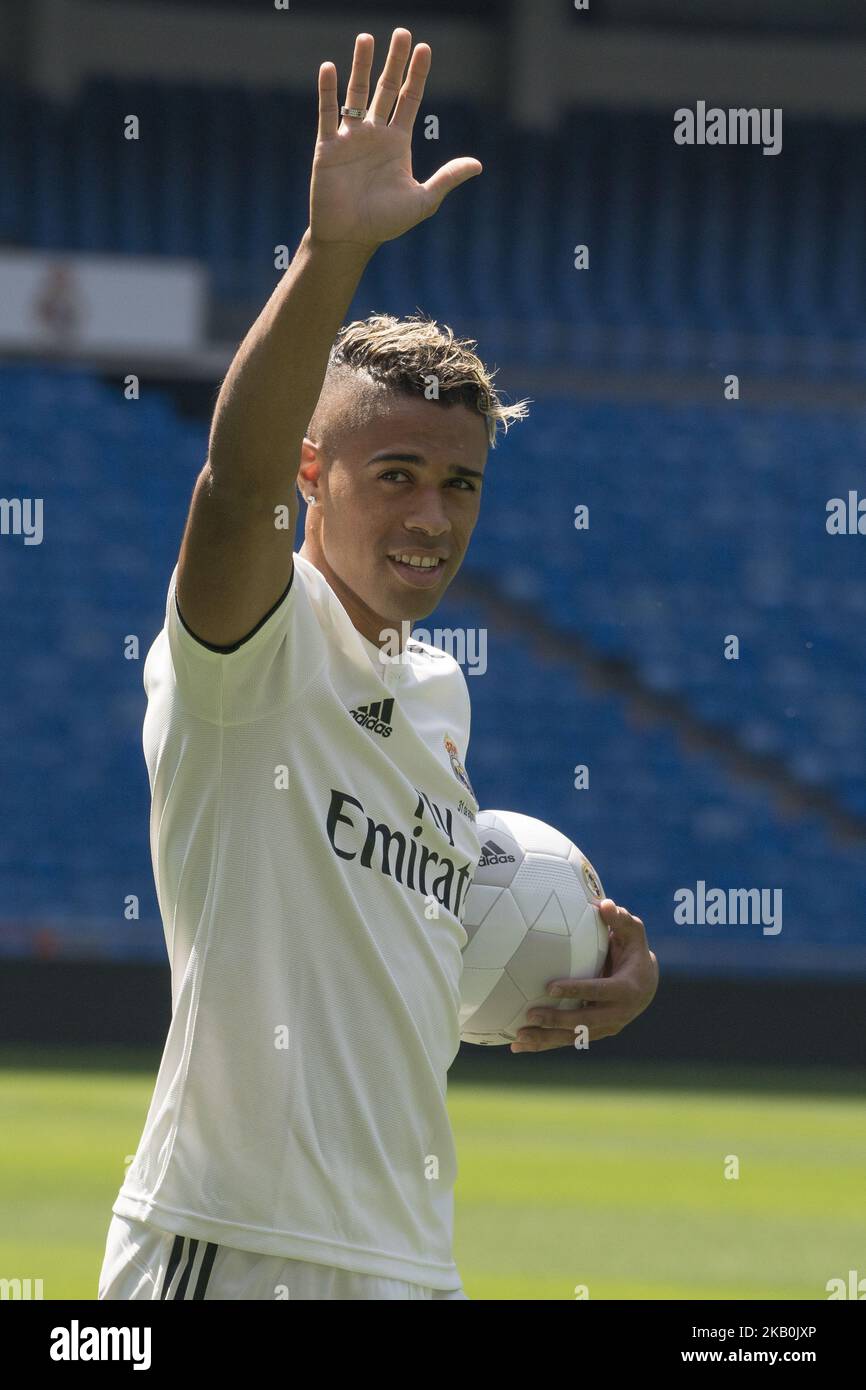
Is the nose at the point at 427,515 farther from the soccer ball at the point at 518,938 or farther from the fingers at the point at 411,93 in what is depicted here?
the soccer ball at the point at 518,938

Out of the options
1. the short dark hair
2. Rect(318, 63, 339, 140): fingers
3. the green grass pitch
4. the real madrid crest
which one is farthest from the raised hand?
the green grass pitch

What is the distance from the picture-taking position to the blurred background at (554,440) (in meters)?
13.2

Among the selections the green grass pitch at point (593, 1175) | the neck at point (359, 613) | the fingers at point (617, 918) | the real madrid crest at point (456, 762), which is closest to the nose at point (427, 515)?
the neck at point (359, 613)

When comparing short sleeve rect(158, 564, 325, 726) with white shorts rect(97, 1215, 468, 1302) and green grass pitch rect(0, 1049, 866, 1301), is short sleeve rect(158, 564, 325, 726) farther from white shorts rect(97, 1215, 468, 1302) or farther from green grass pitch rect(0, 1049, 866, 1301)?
green grass pitch rect(0, 1049, 866, 1301)

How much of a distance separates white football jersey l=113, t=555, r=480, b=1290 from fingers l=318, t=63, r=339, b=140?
55 centimetres

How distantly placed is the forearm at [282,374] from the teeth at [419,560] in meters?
0.48

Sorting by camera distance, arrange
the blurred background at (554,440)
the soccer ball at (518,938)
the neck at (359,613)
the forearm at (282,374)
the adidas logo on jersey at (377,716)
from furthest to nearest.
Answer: the blurred background at (554,440) < the soccer ball at (518,938) < the neck at (359,613) < the adidas logo on jersey at (377,716) < the forearm at (282,374)

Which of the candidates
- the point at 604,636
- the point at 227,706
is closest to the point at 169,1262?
the point at 227,706

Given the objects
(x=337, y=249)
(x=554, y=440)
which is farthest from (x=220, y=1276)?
(x=554, y=440)

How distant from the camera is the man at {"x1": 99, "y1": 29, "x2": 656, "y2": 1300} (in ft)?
6.89

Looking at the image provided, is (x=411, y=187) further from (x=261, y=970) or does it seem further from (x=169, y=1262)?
(x=169, y=1262)

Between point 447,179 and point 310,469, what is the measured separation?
1.80 ft

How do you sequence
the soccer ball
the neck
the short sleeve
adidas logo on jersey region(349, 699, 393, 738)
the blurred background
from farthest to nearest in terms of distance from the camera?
the blurred background → the soccer ball → the neck → adidas logo on jersey region(349, 699, 393, 738) → the short sleeve

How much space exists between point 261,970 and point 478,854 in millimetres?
528
